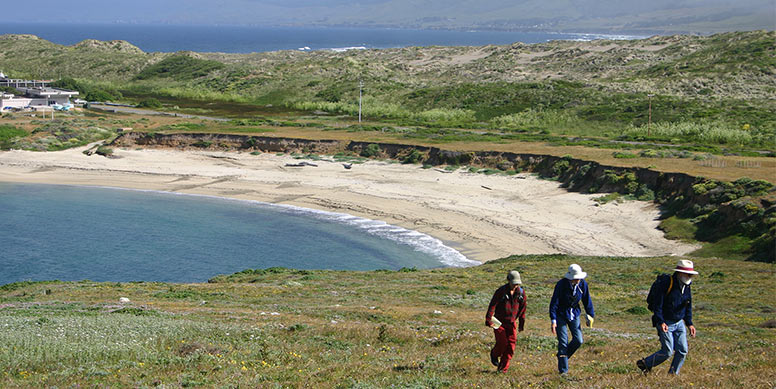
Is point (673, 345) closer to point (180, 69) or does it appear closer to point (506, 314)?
point (506, 314)

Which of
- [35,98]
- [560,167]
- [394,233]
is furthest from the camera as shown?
[35,98]

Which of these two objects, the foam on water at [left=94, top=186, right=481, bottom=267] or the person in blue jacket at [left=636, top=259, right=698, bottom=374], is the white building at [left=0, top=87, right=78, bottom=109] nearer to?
the foam on water at [left=94, top=186, right=481, bottom=267]

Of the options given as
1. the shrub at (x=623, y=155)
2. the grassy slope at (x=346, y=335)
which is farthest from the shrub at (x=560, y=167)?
the grassy slope at (x=346, y=335)

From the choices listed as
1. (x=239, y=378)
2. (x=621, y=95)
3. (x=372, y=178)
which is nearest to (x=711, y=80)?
(x=621, y=95)

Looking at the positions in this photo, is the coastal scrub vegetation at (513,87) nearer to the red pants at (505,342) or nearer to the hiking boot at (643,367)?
the hiking boot at (643,367)

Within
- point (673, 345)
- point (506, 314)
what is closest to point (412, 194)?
point (506, 314)

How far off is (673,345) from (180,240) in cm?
2997

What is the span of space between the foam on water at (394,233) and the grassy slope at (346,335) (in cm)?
864

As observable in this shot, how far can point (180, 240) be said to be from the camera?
36.2 metres

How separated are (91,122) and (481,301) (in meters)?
56.9

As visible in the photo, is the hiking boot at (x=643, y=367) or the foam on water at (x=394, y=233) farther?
the foam on water at (x=394, y=233)

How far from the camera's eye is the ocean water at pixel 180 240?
3108 centimetres

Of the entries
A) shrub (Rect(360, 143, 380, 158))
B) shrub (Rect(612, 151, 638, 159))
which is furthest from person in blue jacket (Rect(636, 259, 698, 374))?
shrub (Rect(360, 143, 380, 158))

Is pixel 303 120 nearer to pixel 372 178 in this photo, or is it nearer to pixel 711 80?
pixel 372 178
